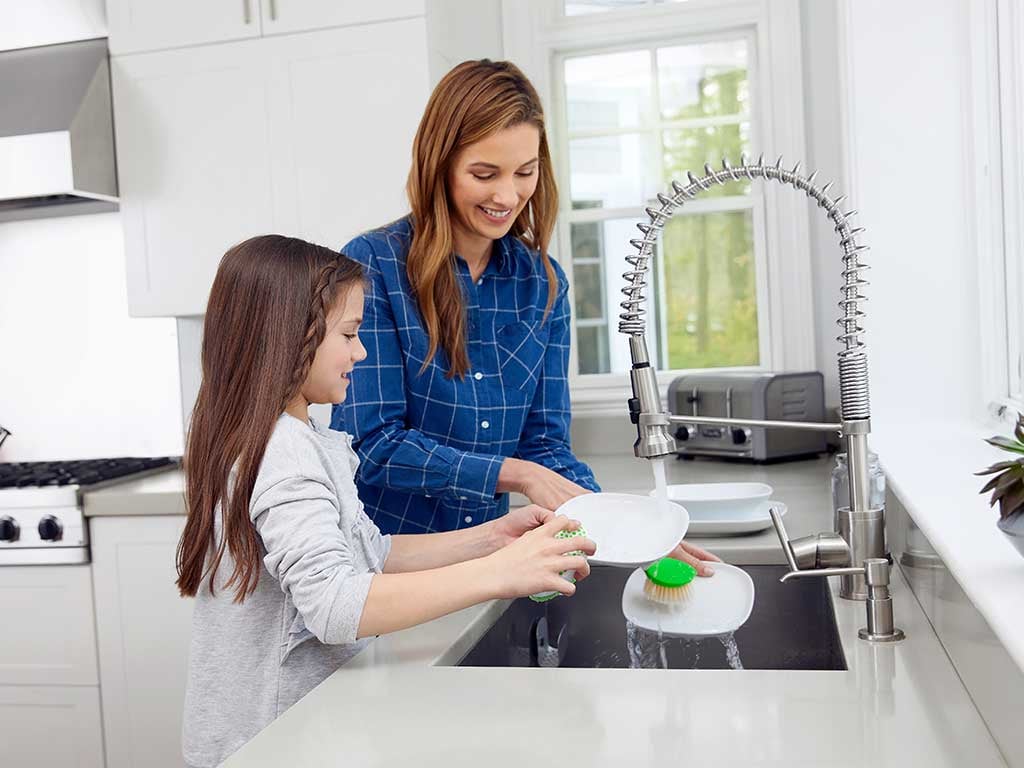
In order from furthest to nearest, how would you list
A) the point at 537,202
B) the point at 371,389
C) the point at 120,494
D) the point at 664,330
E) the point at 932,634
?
1. the point at 664,330
2. the point at 120,494
3. the point at 537,202
4. the point at 371,389
5. the point at 932,634

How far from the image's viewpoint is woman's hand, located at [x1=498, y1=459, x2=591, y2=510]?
1494 millimetres

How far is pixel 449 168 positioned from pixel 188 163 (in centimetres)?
141

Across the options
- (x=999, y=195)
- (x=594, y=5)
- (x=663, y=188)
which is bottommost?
(x=999, y=195)

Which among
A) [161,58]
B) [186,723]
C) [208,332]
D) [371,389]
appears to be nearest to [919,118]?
[371,389]

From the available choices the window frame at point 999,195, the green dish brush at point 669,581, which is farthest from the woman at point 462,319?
the window frame at point 999,195

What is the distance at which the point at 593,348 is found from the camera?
3000 millimetres

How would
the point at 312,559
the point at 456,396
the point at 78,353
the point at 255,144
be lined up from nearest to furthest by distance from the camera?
the point at 312,559 < the point at 456,396 < the point at 255,144 < the point at 78,353

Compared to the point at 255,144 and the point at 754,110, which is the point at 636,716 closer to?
the point at 255,144

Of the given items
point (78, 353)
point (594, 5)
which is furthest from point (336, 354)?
point (78, 353)

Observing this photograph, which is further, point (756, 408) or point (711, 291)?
point (711, 291)

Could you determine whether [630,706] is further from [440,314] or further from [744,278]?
[744,278]

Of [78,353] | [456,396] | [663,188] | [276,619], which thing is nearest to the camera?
[276,619]

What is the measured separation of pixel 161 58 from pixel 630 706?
7.62 ft

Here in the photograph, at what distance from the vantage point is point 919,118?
1.96 metres
